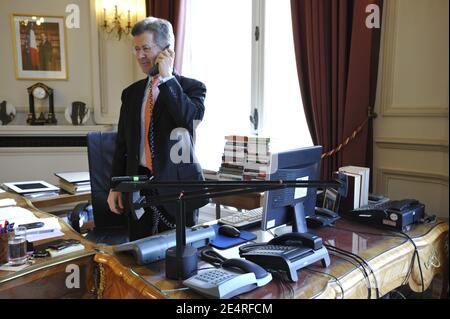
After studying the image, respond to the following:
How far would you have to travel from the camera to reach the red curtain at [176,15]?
3.40 meters

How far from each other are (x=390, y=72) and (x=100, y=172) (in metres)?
1.73

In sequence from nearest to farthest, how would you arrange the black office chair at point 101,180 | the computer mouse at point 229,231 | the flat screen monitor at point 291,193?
the flat screen monitor at point 291,193, the computer mouse at point 229,231, the black office chair at point 101,180

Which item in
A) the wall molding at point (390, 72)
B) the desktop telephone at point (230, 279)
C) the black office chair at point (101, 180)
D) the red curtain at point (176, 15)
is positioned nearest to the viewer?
the desktop telephone at point (230, 279)

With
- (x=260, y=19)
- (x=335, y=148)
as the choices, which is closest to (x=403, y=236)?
(x=335, y=148)

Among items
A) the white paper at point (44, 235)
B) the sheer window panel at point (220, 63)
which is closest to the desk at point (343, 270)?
the white paper at point (44, 235)

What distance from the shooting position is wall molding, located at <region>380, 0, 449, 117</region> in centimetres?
212

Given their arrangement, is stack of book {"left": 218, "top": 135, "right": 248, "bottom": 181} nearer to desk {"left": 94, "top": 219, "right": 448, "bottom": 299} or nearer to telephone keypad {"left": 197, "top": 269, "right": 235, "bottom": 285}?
desk {"left": 94, "top": 219, "right": 448, "bottom": 299}

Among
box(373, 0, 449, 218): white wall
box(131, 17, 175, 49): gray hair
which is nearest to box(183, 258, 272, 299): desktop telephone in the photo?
box(131, 17, 175, 49): gray hair

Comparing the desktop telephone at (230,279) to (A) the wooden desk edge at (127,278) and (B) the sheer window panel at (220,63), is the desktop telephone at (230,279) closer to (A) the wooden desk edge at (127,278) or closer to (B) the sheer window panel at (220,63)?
(A) the wooden desk edge at (127,278)

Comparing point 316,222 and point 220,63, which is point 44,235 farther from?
point 220,63

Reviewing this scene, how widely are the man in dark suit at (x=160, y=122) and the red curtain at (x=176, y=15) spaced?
164 cm

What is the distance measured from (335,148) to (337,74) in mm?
443

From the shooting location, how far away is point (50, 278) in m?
1.23

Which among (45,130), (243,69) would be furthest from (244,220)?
(45,130)
